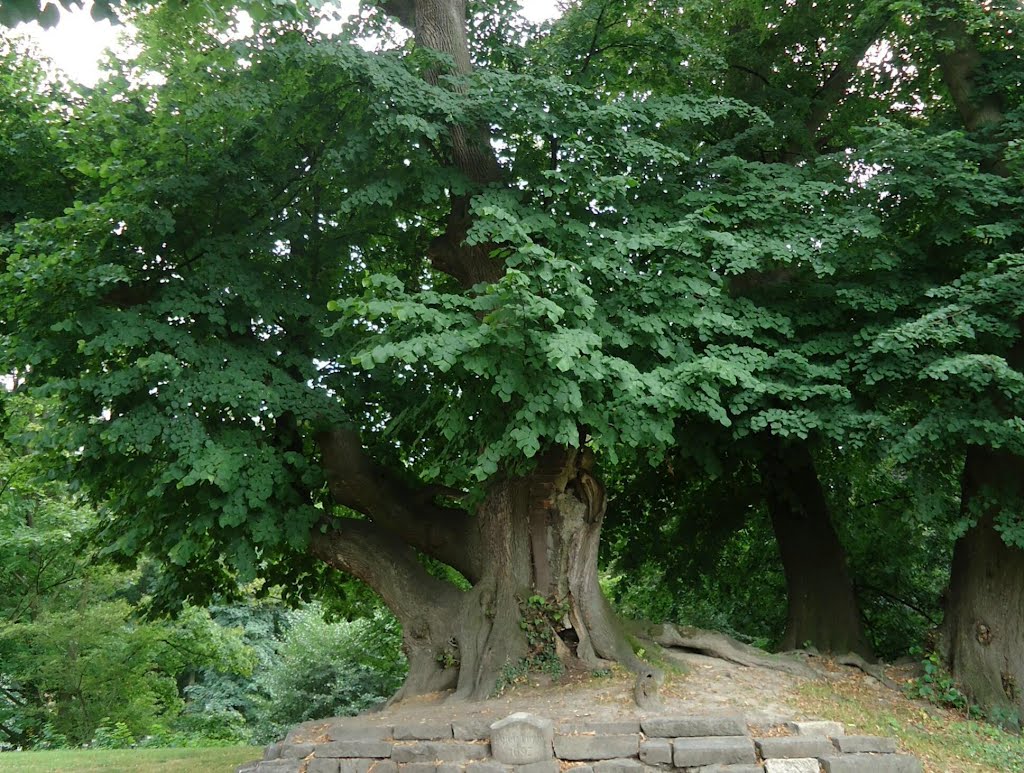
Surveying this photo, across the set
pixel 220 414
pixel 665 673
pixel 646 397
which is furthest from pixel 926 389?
pixel 220 414

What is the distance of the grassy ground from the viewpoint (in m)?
10.1

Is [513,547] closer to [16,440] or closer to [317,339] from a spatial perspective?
[317,339]

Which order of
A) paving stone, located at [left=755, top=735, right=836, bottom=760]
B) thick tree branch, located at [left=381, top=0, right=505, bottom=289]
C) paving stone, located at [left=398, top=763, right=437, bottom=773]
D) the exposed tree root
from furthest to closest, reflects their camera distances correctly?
thick tree branch, located at [left=381, top=0, right=505, bottom=289] < the exposed tree root < paving stone, located at [left=398, top=763, right=437, bottom=773] < paving stone, located at [left=755, top=735, right=836, bottom=760]

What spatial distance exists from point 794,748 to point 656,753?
3.67 ft

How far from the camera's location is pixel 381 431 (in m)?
10.5

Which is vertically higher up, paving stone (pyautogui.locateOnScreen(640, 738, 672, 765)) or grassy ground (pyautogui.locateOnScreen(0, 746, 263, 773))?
paving stone (pyautogui.locateOnScreen(640, 738, 672, 765))

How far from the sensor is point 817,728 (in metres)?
6.55

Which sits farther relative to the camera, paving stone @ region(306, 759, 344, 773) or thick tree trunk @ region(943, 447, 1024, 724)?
thick tree trunk @ region(943, 447, 1024, 724)

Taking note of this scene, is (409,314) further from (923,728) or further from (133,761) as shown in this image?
(133,761)

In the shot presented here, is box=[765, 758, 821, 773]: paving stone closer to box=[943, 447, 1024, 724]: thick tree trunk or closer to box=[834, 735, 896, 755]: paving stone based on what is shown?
box=[834, 735, 896, 755]: paving stone

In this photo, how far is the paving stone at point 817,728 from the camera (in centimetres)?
654

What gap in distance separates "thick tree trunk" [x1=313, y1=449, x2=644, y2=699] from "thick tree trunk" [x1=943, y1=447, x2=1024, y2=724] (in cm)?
380

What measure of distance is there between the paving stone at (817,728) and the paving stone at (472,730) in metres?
2.56

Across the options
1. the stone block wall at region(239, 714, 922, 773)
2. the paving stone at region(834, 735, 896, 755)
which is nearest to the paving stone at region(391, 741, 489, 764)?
the stone block wall at region(239, 714, 922, 773)
